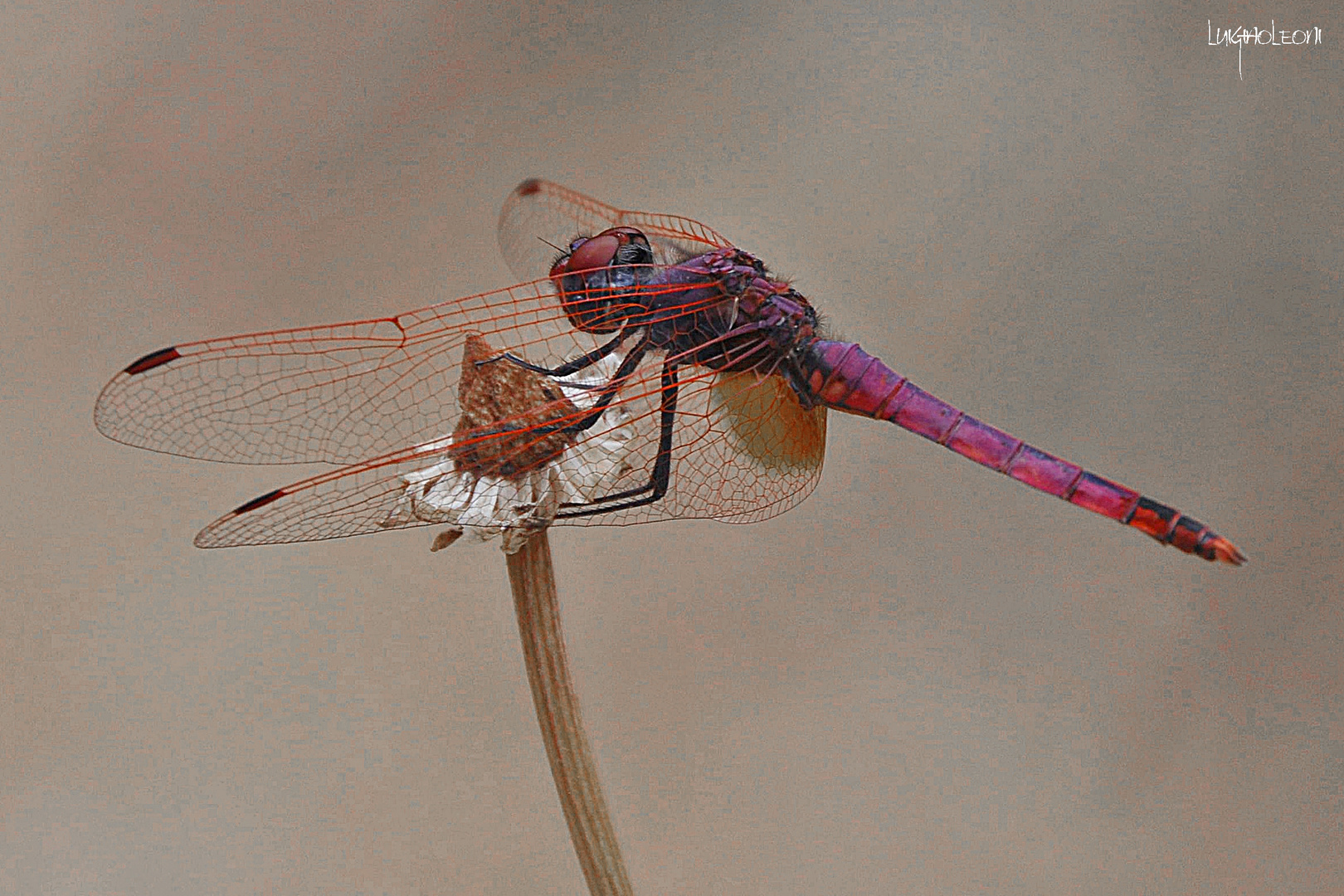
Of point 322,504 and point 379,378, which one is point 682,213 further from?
point 322,504

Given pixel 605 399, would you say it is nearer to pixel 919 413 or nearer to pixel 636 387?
pixel 636 387

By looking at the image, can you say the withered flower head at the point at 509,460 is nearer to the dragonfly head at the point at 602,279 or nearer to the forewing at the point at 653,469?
the forewing at the point at 653,469

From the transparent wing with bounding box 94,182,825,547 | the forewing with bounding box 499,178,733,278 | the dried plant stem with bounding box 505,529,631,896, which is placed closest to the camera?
the dried plant stem with bounding box 505,529,631,896

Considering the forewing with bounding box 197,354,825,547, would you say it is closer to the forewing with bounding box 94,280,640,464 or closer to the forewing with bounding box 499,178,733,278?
the forewing with bounding box 94,280,640,464

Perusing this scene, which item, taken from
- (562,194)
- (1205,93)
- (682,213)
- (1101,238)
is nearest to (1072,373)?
(1101,238)

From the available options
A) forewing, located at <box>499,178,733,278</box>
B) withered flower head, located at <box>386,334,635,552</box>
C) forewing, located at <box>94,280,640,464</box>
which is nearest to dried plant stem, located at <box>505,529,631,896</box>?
withered flower head, located at <box>386,334,635,552</box>

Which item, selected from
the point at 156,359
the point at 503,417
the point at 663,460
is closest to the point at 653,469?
the point at 663,460
